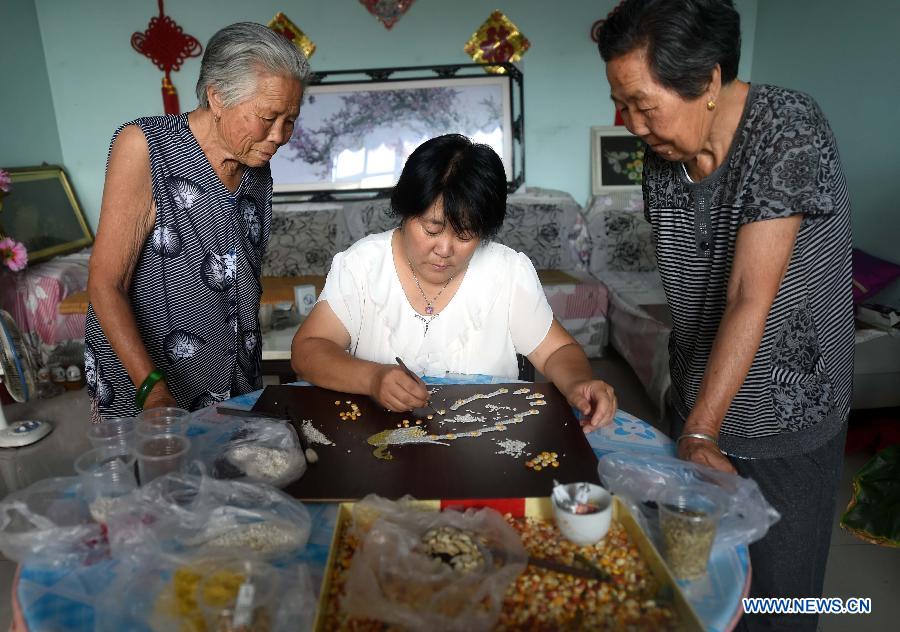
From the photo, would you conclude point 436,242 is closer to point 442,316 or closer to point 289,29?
point 442,316

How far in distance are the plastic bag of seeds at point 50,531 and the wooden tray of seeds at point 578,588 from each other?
38 centimetres

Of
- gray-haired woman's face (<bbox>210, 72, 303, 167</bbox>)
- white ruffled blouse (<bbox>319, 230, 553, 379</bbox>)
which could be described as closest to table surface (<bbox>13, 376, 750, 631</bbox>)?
white ruffled blouse (<bbox>319, 230, 553, 379</bbox>)

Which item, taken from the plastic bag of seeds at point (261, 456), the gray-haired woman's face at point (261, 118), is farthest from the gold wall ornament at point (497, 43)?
the plastic bag of seeds at point (261, 456)

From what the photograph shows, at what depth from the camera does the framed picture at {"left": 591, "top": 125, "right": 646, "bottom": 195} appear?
4.46 metres

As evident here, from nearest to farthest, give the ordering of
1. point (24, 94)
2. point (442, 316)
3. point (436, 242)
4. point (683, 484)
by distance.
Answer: point (683, 484)
point (436, 242)
point (442, 316)
point (24, 94)

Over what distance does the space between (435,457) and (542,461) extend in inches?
8.0

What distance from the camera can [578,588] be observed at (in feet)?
2.80

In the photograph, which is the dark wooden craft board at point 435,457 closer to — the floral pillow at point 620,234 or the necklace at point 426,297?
the necklace at point 426,297

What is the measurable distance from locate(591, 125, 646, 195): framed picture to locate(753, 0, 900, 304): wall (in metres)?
1.13

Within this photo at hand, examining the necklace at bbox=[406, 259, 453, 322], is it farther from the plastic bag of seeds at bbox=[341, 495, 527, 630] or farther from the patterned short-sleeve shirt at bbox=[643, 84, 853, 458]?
the plastic bag of seeds at bbox=[341, 495, 527, 630]

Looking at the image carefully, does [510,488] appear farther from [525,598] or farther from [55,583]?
[55,583]

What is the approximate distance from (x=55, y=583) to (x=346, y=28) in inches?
161

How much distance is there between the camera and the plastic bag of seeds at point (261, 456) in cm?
108

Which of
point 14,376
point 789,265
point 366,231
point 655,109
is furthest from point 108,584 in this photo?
point 366,231
